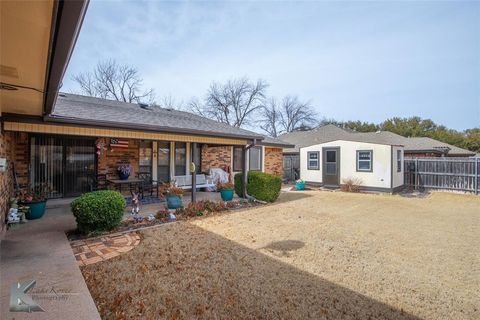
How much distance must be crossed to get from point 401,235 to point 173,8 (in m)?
9.27

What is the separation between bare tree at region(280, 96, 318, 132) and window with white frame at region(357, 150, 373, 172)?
86.6 ft

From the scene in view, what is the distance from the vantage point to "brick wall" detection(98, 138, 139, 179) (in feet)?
28.5

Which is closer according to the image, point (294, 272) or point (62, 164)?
point (294, 272)

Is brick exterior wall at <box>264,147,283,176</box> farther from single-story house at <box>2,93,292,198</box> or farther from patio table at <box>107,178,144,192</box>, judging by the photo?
patio table at <box>107,178,144,192</box>

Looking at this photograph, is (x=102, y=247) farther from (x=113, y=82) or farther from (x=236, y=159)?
(x=113, y=82)

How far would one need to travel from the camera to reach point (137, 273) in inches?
140

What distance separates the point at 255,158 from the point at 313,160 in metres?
3.52

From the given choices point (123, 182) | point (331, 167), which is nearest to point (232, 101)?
point (331, 167)

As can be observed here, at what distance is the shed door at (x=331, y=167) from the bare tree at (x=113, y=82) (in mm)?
20565

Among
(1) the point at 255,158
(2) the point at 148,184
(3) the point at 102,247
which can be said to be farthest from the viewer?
(1) the point at 255,158

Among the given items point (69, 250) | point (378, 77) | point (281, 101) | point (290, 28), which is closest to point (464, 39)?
point (378, 77)

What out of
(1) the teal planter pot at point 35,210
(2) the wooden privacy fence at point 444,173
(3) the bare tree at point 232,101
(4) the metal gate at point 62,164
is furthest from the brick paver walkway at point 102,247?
(3) the bare tree at point 232,101

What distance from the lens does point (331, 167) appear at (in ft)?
46.6

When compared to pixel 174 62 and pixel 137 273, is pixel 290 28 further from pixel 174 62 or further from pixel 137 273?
pixel 137 273
